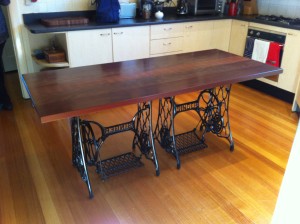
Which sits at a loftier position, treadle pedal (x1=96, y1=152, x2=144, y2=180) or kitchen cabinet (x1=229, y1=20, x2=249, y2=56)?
kitchen cabinet (x1=229, y1=20, x2=249, y2=56)

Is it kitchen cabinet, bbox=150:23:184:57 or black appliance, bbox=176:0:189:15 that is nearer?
kitchen cabinet, bbox=150:23:184:57

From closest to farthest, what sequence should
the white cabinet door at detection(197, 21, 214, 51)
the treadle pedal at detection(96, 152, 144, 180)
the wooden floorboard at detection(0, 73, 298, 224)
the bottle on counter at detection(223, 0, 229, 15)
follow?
1. the wooden floorboard at detection(0, 73, 298, 224)
2. the treadle pedal at detection(96, 152, 144, 180)
3. the white cabinet door at detection(197, 21, 214, 51)
4. the bottle on counter at detection(223, 0, 229, 15)

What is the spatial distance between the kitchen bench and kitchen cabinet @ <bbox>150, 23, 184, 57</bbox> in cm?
116

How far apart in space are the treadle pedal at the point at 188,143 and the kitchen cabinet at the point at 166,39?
1.38m

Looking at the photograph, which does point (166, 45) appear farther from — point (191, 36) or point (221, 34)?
point (221, 34)

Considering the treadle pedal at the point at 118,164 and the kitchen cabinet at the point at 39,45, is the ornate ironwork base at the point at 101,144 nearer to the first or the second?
the treadle pedal at the point at 118,164

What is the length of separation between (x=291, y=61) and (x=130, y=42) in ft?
6.37

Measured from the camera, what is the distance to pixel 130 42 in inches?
139

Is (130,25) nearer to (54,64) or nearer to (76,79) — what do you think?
(54,64)

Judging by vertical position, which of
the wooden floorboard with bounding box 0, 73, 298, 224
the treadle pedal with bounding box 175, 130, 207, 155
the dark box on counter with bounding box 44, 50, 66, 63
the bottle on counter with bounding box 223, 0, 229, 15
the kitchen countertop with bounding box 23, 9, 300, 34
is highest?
the bottle on counter with bounding box 223, 0, 229, 15

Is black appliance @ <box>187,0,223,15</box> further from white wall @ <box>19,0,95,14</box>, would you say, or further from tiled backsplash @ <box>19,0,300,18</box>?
white wall @ <box>19,0,95,14</box>

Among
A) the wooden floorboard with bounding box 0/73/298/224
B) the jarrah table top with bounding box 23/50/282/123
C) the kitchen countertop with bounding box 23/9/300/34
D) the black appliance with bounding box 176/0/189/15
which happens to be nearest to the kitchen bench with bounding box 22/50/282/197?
the jarrah table top with bounding box 23/50/282/123

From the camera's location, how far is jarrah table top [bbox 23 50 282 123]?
1.60 metres

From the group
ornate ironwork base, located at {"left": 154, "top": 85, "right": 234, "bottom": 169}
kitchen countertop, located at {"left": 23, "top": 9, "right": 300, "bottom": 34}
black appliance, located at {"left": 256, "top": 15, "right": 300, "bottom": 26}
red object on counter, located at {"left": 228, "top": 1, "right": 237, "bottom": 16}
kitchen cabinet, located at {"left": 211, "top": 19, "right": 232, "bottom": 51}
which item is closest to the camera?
ornate ironwork base, located at {"left": 154, "top": 85, "right": 234, "bottom": 169}
